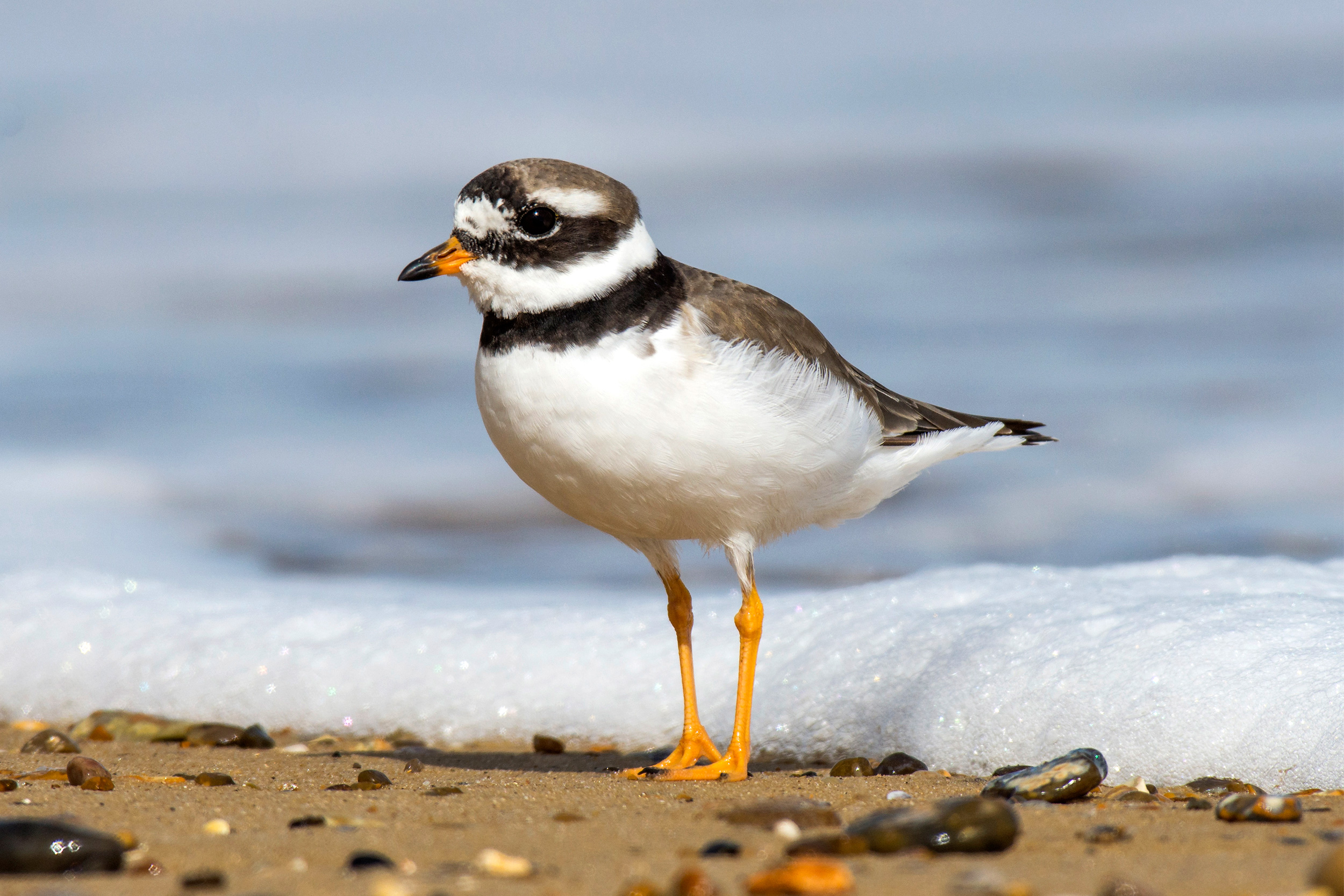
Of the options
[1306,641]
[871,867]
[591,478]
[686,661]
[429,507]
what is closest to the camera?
[871,867]

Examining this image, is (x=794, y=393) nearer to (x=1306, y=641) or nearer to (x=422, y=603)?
(x=1306, y=641)

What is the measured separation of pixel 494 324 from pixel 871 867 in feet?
8.30

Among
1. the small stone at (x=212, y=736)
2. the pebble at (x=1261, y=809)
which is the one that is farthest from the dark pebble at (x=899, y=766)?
the small stone at (x=212, y=736)

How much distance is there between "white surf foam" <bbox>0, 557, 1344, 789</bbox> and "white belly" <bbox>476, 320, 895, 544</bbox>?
1095 millimetres

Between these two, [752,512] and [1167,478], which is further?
[1167,478]

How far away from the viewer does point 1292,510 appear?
31.3ft

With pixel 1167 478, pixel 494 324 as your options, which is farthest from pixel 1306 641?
pixel 1167 478

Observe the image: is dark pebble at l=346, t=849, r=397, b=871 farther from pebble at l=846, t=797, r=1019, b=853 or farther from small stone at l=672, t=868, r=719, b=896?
pebble at l=846, t=797, r=1019, b=853

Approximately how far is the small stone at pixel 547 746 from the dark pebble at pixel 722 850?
2780 mm

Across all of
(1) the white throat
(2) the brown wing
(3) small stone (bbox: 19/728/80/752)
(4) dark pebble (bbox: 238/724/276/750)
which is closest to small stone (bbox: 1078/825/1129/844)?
(2) the brown wing

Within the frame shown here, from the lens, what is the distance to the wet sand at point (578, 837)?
279 cm

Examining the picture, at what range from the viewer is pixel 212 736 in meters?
5.82

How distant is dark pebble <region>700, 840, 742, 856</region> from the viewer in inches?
121

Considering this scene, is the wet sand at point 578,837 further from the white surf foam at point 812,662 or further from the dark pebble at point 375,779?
the white surf foam at point 812,662
